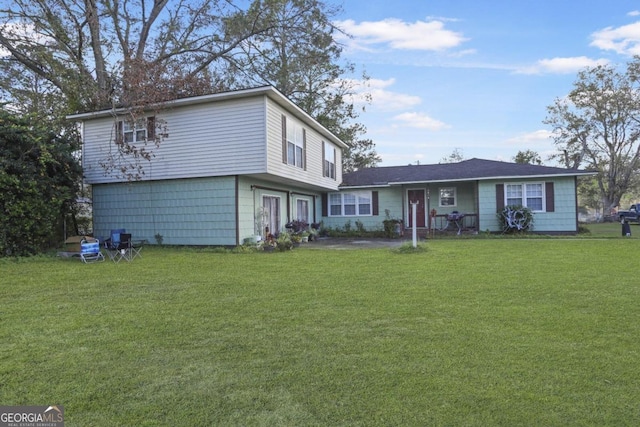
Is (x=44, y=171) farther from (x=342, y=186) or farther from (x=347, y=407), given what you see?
(x=342, y=186)

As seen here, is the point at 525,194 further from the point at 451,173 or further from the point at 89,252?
the point at 89,252

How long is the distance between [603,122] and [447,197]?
861 inches

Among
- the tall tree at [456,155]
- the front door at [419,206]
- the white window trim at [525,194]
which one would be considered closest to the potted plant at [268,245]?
the front door at [419,206]

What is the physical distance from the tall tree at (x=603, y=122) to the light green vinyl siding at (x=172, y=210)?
31.7 m

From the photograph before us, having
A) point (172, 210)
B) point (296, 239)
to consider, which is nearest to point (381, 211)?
point (296, 239)

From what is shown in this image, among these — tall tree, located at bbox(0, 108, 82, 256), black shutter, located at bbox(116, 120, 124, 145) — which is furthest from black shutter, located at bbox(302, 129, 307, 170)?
tall tree, located at bbox(0, 108, 82, 256)

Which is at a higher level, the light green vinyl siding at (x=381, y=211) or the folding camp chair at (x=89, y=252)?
the light green vinyl siding at (x=381, y=211)

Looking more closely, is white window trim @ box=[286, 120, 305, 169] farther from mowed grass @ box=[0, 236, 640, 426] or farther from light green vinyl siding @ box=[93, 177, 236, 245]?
mowed grass @ box=[0, 236, 640, 426]

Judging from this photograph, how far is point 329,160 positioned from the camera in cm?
1888

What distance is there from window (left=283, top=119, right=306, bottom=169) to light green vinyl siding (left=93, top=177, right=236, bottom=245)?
99.1 inches

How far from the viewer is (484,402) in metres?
2.36

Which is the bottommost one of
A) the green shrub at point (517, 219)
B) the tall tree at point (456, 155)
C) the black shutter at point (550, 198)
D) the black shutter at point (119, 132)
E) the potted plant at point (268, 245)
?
the potted plant at point (268, 245)

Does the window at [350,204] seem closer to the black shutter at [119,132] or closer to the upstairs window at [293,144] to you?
the upstairs window at [293,144]

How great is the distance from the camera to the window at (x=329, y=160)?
58.7 feet
